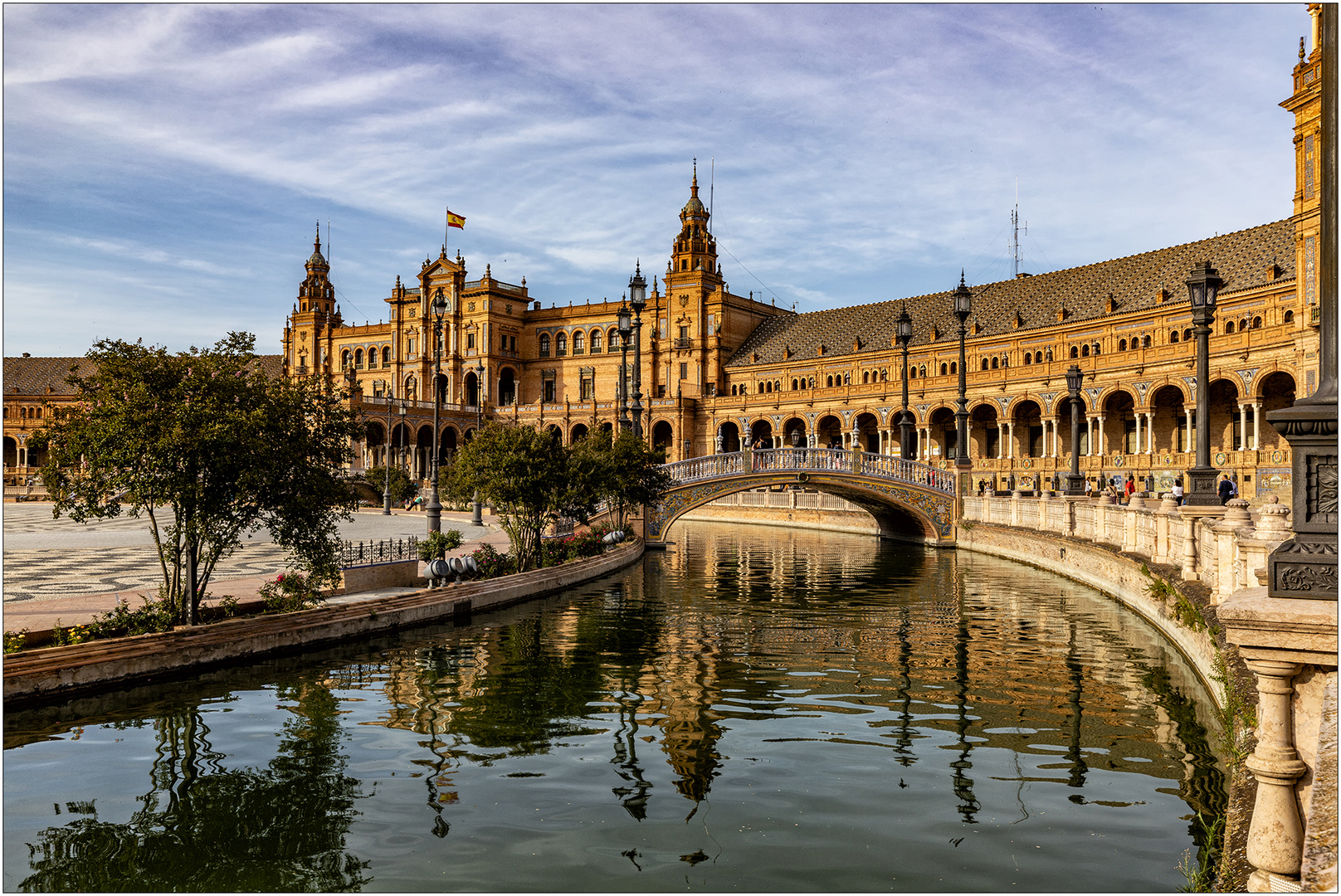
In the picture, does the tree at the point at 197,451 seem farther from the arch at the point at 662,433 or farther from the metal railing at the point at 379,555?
the arch at the point at 662,433

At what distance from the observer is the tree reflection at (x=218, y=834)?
7.35 meters

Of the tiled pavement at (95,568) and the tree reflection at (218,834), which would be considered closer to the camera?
the tree reflection at (218,834)

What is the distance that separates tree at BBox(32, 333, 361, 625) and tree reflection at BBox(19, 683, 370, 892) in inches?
151

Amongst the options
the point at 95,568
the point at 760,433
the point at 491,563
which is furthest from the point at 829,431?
the point at 95,568

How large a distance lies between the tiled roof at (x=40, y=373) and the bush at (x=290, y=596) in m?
93.1

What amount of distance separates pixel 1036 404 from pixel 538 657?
49468 mm

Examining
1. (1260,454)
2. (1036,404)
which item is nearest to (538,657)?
Result: (1260,454)

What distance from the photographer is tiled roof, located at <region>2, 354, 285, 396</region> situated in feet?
338

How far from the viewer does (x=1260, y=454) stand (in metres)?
39.8

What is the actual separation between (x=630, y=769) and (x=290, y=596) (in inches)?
319

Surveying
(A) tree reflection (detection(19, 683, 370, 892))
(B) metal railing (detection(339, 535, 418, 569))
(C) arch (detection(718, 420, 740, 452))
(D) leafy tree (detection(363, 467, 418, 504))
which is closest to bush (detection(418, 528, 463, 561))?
(B) metal railing (detection(339, 535, 418, 569))

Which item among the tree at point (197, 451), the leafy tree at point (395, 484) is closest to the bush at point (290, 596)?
the tree at point (197, 451)

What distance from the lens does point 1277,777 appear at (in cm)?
521

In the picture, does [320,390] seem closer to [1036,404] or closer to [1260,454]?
[1260,454]
